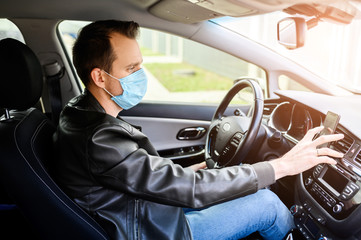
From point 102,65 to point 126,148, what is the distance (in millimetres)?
413

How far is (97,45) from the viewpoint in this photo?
148 cm

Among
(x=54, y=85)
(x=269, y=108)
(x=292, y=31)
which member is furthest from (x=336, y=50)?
(x=54, y=85)

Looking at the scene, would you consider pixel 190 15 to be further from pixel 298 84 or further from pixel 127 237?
pixel 127 237

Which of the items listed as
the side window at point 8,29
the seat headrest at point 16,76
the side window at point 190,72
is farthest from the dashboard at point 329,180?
the side window at point 8,29

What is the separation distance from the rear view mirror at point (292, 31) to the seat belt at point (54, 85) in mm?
1510

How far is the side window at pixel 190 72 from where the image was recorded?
291 inches

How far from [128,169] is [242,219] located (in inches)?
26.3

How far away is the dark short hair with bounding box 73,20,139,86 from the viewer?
148 centimetres

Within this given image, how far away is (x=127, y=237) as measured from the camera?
4.34 feet

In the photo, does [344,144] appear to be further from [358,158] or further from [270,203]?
[270,203]

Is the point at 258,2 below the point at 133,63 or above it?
above

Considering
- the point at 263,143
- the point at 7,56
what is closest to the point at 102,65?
the point at 7,56

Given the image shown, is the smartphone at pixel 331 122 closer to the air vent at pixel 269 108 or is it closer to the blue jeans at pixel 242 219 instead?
the blue jeans at pixel 242 219

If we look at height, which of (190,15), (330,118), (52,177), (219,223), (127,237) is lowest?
(219,223)
